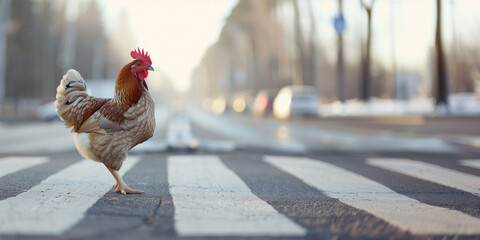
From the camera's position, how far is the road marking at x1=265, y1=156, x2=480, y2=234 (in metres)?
4.24

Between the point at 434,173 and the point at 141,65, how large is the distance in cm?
495

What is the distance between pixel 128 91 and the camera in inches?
210

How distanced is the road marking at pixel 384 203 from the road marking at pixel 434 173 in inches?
38.3

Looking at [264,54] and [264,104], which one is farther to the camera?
[264,54]

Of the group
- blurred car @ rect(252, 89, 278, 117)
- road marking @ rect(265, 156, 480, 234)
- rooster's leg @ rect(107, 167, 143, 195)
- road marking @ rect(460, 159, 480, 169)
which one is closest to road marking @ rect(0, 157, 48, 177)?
rooster's leg @ rect(107, 167, 143, 195)

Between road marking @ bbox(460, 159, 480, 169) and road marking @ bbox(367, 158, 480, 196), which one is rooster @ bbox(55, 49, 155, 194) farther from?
road marking @ bbox(460, 159, 480, 169)

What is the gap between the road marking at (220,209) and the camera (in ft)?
12.8

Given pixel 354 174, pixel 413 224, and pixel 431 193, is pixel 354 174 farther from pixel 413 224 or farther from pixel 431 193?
pixel 413 224

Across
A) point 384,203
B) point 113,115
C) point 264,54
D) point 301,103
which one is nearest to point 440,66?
point 301,103

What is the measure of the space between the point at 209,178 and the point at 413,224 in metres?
3.21

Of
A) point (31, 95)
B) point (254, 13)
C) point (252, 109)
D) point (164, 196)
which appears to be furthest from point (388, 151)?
point (31, 95)

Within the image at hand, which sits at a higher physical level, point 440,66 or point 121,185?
point 440,66

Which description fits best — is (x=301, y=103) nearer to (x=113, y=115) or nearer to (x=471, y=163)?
(x=471, y=163)

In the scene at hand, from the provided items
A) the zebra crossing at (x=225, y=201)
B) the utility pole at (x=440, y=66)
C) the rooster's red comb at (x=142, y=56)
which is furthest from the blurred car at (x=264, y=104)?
the rooster's red comb at (x=142, y=56)
